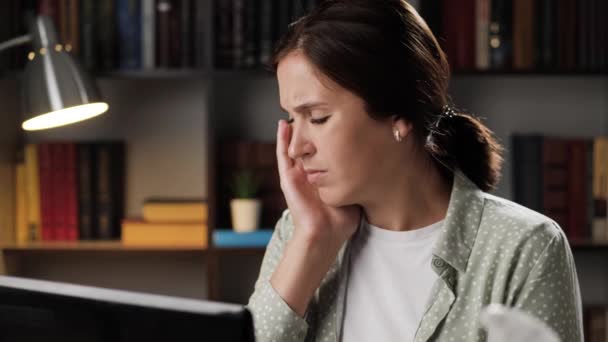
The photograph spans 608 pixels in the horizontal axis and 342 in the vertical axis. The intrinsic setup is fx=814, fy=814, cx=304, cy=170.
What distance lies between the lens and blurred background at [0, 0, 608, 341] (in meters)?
2.43

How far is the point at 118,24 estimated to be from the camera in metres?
2.45

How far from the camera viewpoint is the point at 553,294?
1.18 metres

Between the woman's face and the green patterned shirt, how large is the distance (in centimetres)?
14

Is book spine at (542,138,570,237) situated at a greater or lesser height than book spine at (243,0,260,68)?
lesser

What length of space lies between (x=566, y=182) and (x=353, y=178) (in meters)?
1.40

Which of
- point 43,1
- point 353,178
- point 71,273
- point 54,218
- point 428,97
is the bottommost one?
point 71,273

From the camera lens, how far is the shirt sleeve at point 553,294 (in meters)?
1.18

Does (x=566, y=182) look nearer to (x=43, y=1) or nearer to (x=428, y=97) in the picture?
(x=428, y=97)

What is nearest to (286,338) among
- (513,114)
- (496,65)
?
(496,65)

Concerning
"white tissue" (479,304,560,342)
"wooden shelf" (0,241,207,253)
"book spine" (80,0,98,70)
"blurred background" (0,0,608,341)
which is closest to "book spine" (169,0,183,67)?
"blurred background" (0,0,608,341)

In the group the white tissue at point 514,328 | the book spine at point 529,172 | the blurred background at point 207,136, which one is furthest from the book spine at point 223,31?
the white tissue at point 514,328

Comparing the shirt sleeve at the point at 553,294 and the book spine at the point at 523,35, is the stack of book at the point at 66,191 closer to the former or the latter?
the book spine at the point at 523,35

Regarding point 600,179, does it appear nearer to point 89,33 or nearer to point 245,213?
point 245,213

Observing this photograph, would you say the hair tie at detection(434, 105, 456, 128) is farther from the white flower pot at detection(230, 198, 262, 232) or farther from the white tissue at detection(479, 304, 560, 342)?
the white flower pot at detection(230, 198, 262, 232)
